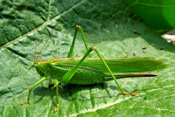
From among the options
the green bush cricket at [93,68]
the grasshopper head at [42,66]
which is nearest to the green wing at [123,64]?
the green bush cricket at [93,68]

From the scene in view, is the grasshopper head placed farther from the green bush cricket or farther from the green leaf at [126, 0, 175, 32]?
the green leaf at [126, 0, 175, 32]

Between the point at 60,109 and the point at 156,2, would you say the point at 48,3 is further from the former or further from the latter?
the point at 156,2

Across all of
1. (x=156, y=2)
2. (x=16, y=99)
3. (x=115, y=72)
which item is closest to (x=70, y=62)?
(x=115, y=72)

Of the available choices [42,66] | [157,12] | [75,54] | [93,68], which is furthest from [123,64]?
[157,12]

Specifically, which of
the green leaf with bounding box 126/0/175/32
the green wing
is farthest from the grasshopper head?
the green leaf with bounding box 126/0/175/32

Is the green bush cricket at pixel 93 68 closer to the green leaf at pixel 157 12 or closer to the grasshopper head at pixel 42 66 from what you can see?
the grasshopper head at pixel 42 66

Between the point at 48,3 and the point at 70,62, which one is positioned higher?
the point at 48,3
